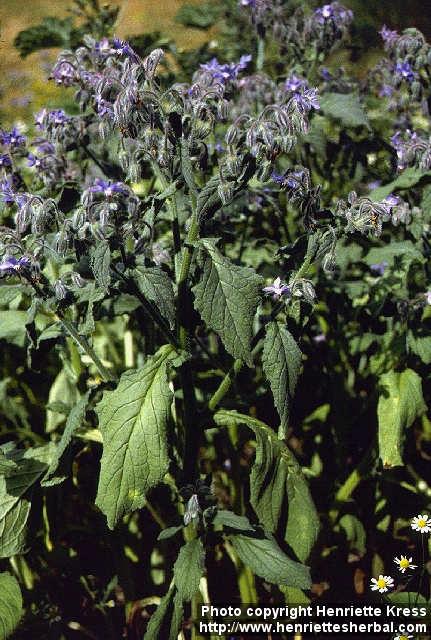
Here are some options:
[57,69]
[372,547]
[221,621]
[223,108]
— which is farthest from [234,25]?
[221,621]

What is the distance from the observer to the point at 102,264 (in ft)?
5.66

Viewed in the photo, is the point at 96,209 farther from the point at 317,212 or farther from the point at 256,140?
the point at 317,212

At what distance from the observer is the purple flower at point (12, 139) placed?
2.35 metres

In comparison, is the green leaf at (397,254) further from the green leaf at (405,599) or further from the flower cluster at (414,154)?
the green leaf at (405,599)

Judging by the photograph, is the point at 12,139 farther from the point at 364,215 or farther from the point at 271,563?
the point at 271,563

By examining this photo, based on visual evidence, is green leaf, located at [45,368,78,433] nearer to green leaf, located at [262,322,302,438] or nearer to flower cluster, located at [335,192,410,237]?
green leaf, located at [262,322,302,438]

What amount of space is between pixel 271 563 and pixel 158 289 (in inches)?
32.7

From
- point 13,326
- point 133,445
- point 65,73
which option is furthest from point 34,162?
point 133,445

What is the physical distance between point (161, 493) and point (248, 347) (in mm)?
1094

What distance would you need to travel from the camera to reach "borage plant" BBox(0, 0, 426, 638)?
180cm

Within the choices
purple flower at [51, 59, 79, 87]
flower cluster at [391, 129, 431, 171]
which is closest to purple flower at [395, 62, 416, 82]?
flower cluster at [391, 129, 431, 171]

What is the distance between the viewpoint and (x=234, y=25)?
4.68 metres

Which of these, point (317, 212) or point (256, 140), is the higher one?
point (256, 140)

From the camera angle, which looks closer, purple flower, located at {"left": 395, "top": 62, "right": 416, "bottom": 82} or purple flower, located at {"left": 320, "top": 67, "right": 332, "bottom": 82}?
purple flower, located at {"left": 395, "top": 62, "right": 416, "bottom": 82}
